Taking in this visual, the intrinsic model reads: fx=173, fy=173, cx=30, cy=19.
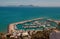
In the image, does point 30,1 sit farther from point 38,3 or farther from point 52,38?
point 52,38

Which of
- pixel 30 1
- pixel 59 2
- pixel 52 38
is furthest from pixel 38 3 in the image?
pixel 52 38

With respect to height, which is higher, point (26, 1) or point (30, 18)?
point (26, 1)

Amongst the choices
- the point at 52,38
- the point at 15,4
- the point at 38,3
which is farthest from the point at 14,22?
the point at 52,38

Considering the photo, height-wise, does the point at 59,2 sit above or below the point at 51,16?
above

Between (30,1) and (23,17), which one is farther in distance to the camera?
(23,17)

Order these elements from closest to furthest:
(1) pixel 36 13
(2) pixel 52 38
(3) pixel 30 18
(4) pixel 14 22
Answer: (2) pixel 52 38
(4) pixel 14 22
(3) pixel 30 18
(1) pixel 36 13

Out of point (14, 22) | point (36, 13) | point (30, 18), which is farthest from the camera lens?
point (36, 13)

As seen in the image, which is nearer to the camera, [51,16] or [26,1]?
[26,1]

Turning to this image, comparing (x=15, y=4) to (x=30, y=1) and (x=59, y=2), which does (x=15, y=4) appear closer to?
(x=30, y=1)

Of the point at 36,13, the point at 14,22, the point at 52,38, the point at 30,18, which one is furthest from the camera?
the point at 36,13
